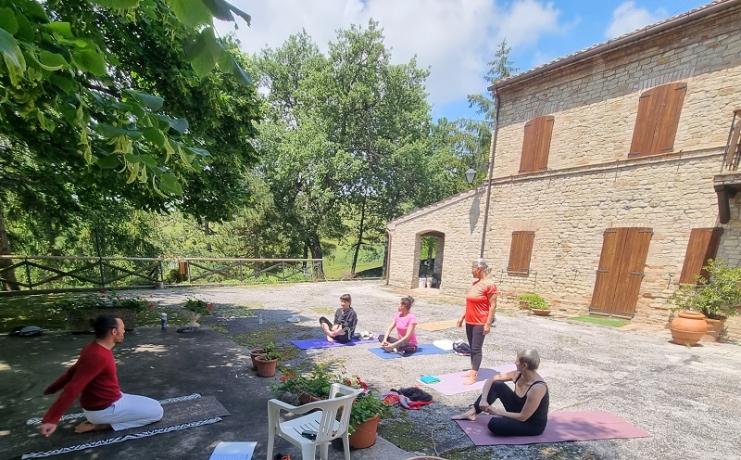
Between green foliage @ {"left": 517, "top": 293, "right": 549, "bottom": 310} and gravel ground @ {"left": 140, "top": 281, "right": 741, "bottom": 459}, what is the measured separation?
66 centimetres

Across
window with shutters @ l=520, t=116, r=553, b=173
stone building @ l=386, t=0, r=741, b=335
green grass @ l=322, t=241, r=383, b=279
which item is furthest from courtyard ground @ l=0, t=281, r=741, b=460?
green grass @ l=322, t=241, r=383, b=279

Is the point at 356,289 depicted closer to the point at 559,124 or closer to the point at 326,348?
the point at 326,348

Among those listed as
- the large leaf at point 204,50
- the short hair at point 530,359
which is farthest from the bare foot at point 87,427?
the short hair at point 530,359

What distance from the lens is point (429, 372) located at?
5090mm

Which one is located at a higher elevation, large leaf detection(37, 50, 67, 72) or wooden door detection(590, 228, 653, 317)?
large leaf detection(37, 50, 67, 72)

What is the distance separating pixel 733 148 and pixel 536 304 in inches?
229

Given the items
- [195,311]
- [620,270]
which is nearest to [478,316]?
[195,311]

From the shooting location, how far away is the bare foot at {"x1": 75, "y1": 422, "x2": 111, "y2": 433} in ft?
10.2

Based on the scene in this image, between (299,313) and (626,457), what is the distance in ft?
24.0

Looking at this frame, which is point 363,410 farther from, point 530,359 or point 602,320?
point 602,320

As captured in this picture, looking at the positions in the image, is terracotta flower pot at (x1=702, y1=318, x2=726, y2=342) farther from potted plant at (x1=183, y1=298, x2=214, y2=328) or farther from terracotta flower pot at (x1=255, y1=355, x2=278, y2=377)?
potted plant at (x1=183, y1=298, x2=214, y2=328)

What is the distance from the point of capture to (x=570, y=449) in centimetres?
315

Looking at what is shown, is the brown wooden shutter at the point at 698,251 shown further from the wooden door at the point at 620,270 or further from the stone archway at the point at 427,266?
the stone archway at the point at 427,266

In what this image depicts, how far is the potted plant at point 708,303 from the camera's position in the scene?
6809 mm
